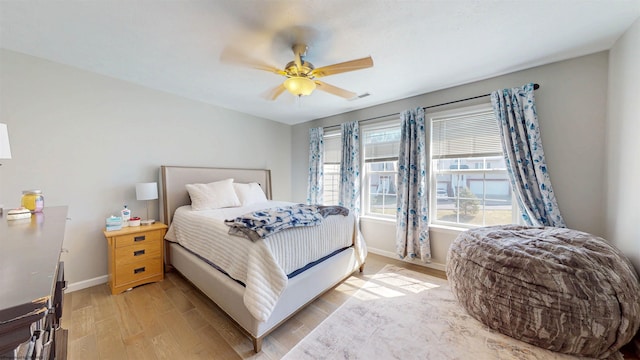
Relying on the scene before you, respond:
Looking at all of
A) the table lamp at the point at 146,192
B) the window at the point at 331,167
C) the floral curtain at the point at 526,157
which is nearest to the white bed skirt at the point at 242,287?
the table lamp at the point at 146,192

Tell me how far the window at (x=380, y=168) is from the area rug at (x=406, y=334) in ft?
5.01

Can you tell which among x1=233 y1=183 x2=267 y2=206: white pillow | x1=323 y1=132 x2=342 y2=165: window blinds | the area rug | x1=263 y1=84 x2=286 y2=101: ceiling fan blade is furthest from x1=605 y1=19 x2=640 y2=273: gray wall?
x1=233 y1=183 x2=267 y2=206: white pillow

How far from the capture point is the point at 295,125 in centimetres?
482

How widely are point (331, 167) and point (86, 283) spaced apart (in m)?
3.73

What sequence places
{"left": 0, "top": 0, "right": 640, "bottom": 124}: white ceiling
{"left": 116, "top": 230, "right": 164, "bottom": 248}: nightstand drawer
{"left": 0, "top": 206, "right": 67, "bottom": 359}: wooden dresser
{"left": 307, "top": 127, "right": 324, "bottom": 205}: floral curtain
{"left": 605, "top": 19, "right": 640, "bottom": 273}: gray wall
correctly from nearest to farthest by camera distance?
{"left": 0, "top": 206, "right": 67, "bottom": 359}: wooden dresser
{"left": 0, "top": 0, "right": 640, "bottom": 124}: white ceiling
{"left": 605, "top": 19, "right": 640, "bottom": 273}: gray wall
{"left": 116, "top": 230, "right": 164, "bottom": 248}: nightstand drawer
{"left": 307, "top": 127, "right": 324, "bottom": 205}: floral curtain

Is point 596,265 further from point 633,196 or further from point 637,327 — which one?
point 633,196

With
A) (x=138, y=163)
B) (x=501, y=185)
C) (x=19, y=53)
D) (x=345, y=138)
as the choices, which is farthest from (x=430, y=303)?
(x=19, y=53)

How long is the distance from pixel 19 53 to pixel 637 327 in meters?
5.49

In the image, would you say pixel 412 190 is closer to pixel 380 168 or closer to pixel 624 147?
pixel 380 168

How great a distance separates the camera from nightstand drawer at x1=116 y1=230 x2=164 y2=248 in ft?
7.56

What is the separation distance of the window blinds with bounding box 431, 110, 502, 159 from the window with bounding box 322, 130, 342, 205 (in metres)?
1.72

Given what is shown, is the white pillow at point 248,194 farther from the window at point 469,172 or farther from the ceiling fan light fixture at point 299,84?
the window at point 469,172

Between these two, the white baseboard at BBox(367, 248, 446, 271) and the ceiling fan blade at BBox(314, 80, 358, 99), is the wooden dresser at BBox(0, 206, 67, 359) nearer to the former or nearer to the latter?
the ceiling fan blade at BBox(314, 80, 358, 99)

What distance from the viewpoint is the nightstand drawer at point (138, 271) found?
2293 millimetres
